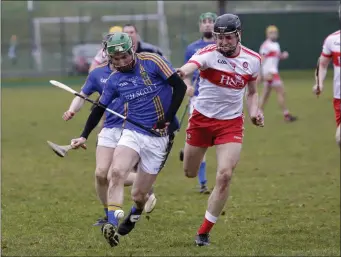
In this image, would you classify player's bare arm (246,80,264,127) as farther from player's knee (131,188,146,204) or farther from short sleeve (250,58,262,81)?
player's knee (131,188,146,204)

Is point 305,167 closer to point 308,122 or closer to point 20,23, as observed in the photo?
point 308,122

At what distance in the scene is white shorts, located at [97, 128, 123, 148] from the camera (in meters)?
9.20

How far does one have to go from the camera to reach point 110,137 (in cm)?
923

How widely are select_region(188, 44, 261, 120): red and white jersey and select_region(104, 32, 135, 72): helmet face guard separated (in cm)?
70

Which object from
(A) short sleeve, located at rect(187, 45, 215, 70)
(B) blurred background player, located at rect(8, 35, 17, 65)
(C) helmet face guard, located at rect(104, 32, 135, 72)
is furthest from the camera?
(B) blurred background player, located at rect(8, 35, 17, 65)

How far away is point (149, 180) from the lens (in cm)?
850

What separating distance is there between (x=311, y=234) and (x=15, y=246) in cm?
311

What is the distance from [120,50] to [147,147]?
1.01 metres

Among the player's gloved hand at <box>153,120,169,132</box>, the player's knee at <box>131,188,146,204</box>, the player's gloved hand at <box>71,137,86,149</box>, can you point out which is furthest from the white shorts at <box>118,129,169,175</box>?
the player's gloved hand at <box>71,137,86,149</box>

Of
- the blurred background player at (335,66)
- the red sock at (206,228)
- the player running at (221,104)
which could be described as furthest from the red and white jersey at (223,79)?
the blurred background player at (335,66)

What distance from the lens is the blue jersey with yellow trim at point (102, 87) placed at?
9.21m

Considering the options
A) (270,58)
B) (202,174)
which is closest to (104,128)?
(202,174)

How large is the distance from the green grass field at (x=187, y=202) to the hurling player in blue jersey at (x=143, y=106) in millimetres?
817

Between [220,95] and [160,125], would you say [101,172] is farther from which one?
[220,95]
